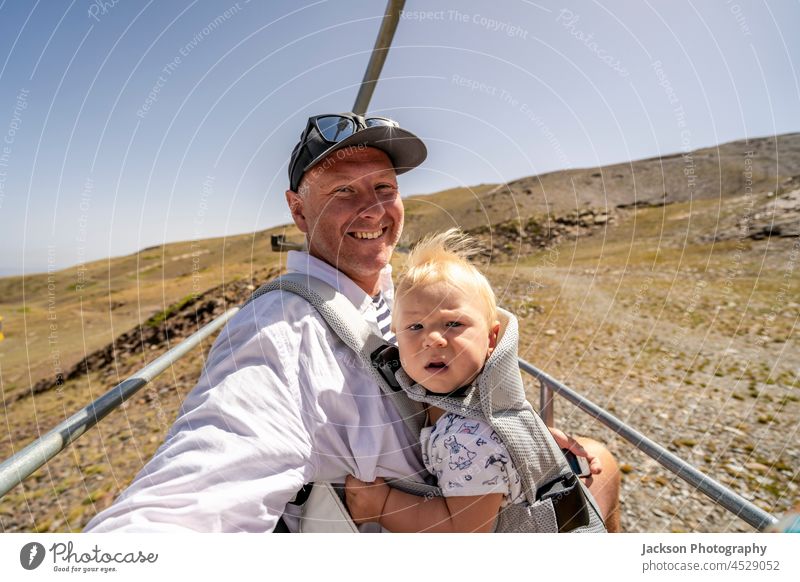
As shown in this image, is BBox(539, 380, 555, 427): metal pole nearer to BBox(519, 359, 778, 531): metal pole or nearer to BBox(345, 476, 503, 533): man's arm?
BBox(519, 359, 778, 531): metal pole

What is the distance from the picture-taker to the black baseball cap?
1453 millimetres

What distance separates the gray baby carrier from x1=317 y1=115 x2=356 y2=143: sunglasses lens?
0.57 metres

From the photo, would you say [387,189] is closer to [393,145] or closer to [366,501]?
[393,145]

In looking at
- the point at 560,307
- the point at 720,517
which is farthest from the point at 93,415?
the point at 560,307

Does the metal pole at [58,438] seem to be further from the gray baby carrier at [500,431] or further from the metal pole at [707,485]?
the metal pole at [707,485]

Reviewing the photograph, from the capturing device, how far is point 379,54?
6.84 ft

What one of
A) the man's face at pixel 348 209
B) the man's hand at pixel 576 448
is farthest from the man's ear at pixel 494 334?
the man's face at pixel 348 209

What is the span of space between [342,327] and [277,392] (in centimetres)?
27

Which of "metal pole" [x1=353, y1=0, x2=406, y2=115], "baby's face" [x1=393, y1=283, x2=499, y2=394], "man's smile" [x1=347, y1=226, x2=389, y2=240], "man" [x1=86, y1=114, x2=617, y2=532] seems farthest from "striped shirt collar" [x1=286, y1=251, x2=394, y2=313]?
"metal pole" [x1=353, y1=0, x2=406, y2=115]

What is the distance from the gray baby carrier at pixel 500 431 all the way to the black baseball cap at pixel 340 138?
0.53m

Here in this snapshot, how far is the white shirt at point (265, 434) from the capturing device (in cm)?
82

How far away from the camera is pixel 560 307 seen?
8.36 meters
